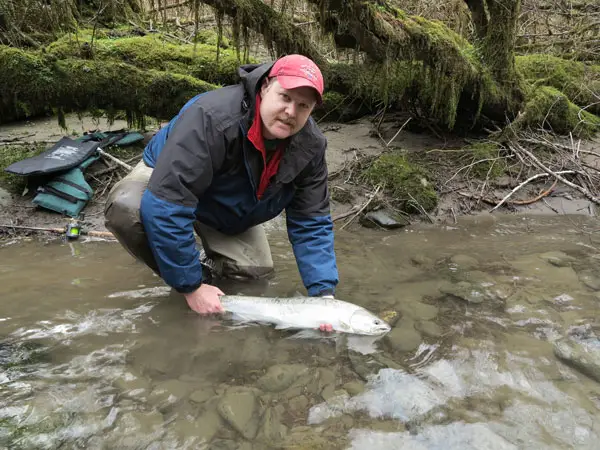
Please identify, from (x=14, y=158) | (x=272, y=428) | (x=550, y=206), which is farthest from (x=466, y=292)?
(x=14, y=158)

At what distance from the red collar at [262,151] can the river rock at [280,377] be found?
1240 mm

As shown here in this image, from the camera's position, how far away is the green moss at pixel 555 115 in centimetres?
760

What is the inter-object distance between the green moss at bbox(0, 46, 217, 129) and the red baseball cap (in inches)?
164

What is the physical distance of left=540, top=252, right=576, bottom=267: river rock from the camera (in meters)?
4.64

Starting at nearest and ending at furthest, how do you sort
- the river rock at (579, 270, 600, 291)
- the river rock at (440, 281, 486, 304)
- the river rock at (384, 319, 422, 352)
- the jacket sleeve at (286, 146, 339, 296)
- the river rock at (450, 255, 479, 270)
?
the river rock at (384, 319, 422, 352) → the jacket sleeve at (286, 146, 339, 296) → the river rock at (440, 281, 486, 304) → the river rock at (579, 270, 600, 291) → the river rock at (450, 255, 479, 270)

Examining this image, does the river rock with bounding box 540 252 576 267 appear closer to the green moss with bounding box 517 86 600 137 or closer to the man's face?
the man's face

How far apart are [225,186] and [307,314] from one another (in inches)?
42.7

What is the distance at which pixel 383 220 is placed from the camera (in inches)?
232

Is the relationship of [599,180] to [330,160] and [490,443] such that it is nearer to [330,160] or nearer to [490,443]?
[330,160]

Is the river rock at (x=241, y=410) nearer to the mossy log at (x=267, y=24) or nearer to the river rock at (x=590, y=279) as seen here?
the river rock at (x=590, y=279)

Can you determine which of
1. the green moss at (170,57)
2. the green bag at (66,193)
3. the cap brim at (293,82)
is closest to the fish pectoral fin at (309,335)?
the cap brim at (293,82)

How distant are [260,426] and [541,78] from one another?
9259 mm

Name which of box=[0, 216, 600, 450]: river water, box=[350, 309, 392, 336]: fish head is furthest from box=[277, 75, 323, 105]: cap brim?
box=[0, 216, 600, 450]: river water

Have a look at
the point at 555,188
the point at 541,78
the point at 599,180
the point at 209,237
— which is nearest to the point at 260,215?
the point at 209,237
